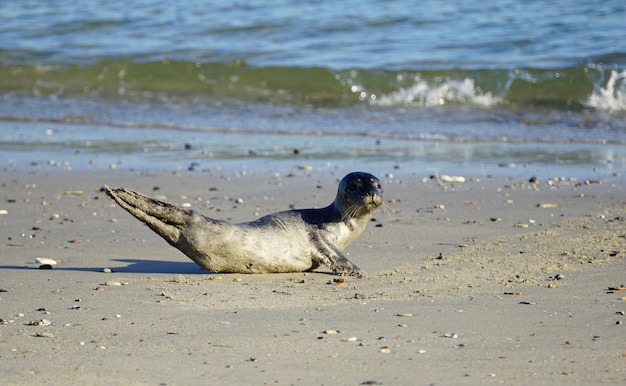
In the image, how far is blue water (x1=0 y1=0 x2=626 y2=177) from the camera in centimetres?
1247

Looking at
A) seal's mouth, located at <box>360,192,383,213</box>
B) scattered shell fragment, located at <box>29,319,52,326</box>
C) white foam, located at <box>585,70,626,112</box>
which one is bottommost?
white foam, located at <box>585,70,626,112</box>

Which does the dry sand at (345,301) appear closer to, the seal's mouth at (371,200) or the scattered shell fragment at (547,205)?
the scattered shell fragment at (547,205)

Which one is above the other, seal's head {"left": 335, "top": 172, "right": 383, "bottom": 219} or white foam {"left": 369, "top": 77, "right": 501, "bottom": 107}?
seal's head {"left": 335, "top": 172, "right": 383, "bottom": 219}

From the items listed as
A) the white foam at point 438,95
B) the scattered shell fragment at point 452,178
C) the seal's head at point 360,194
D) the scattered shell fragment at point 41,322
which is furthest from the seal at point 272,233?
the white foam at point 438,95

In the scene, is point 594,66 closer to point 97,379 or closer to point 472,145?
point 472,145

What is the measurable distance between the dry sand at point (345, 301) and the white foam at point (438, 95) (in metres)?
7.03

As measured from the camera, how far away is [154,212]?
225 inches

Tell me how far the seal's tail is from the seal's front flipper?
0.79m

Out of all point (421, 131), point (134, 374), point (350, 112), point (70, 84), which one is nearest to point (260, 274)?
point (134, 374)

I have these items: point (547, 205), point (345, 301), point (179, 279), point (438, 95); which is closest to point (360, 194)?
point (345, 301)

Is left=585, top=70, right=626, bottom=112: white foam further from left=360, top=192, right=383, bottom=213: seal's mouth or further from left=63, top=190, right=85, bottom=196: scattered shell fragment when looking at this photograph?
left=360, top=192, right=383, bottom=213: seal's mouth

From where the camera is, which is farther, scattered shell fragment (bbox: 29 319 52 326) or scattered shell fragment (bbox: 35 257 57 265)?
scattered shell fragment (bbox: 35 257 57 265)

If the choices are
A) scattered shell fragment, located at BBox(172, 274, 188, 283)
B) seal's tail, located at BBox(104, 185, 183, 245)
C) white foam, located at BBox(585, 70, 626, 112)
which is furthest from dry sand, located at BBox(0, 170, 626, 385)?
white foam, located at BBox(585, 70, 626, 112)

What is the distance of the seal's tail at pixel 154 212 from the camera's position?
5664mm
